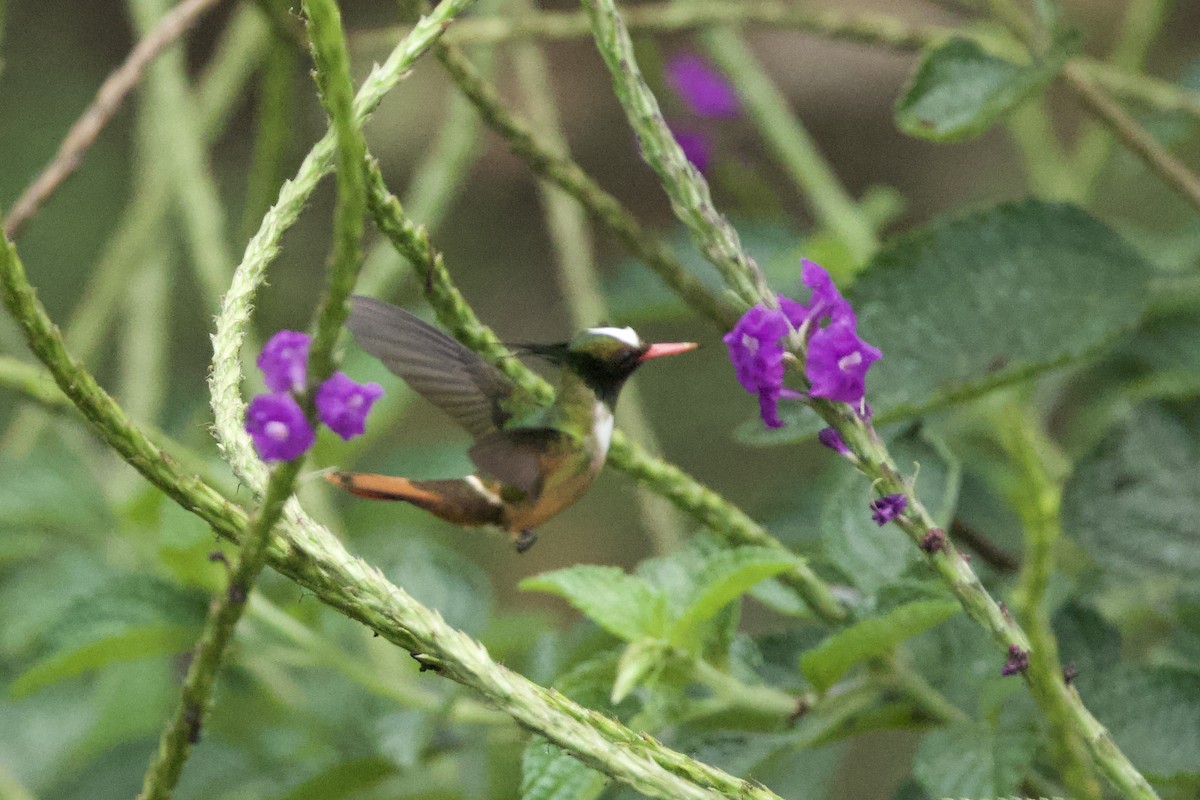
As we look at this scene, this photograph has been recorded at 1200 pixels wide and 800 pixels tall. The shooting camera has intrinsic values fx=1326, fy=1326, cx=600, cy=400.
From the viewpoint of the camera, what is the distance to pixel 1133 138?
125 centimetres

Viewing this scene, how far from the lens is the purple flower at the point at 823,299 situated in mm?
704

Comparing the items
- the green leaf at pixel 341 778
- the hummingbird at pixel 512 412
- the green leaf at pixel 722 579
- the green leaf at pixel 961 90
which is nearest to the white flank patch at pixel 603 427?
the hummingbird at pixel 512 412

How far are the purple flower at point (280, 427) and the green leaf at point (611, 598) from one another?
0.36 metres

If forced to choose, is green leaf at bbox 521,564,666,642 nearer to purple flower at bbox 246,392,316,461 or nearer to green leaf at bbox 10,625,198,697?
purple flower at bbox 246,392,316,461

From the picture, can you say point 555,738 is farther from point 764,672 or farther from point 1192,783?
point 1192,783

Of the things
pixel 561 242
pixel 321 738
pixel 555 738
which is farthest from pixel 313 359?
pixel 561 242

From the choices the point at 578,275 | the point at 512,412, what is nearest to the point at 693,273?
the point at 578,275

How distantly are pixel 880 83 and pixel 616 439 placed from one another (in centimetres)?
278

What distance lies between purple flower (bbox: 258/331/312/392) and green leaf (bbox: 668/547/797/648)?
0.32 metres

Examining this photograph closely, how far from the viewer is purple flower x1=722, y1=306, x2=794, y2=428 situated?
669 millimetres

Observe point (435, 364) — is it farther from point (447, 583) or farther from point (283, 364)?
point (447, 583)

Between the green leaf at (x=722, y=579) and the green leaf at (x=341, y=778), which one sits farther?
the green leaf at (x=341, y=778)

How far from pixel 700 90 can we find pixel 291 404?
1.78 meters

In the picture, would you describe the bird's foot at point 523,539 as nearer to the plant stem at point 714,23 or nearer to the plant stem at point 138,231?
the plant stem at point 714,23
